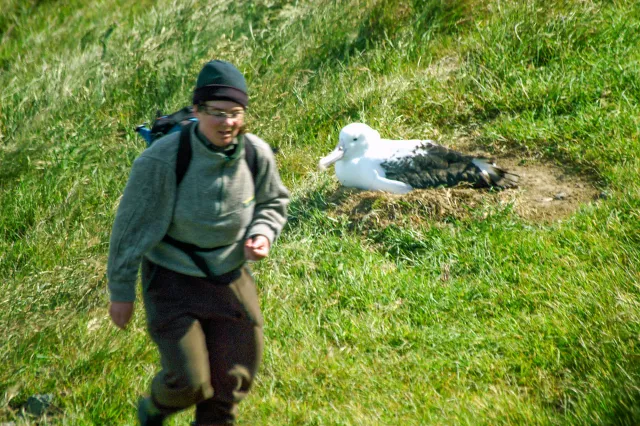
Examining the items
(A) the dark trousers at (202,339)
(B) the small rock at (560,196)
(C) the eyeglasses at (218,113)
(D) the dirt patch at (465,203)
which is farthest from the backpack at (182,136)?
(B) the small rock at (560,196)

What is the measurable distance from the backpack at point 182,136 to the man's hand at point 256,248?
0.27 meters

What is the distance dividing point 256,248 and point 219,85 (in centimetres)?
63

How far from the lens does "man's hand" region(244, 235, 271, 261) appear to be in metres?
2.99

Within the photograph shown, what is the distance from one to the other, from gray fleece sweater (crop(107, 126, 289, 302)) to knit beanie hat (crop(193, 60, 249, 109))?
17 cm

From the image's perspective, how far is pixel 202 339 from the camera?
3057 millimetres

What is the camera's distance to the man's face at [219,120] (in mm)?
2936

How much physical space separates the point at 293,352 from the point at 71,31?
19.9 feet

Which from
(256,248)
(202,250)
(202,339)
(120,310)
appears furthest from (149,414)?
(256,248)

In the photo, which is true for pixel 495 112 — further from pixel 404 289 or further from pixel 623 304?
pixel 623 304

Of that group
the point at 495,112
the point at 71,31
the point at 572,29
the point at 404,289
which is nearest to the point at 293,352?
the point at 404,289

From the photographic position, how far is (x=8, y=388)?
3.88 meters

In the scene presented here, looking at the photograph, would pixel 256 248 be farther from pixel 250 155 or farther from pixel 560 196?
pixel 560 196

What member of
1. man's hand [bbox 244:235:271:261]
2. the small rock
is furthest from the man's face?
the small rock

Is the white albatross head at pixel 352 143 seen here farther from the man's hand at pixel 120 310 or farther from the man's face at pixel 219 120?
the man's hand at pixel 120 310
